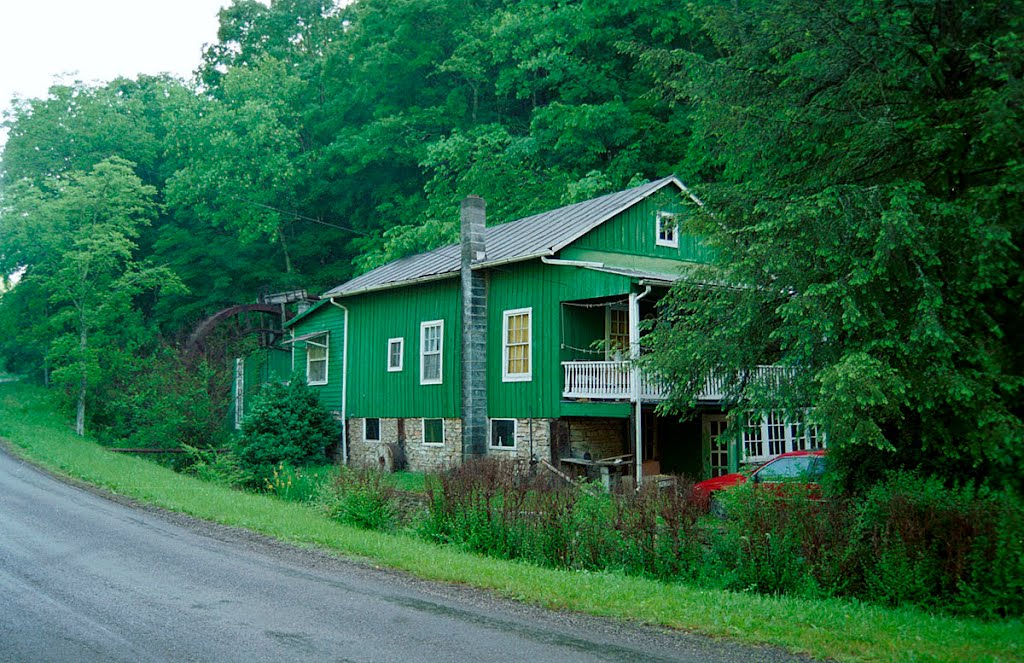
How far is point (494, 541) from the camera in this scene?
13180mm

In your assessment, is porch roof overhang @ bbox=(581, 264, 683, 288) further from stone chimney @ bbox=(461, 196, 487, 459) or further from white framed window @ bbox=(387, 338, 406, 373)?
white framed window @ bbox=(387, 338, 406, 373)

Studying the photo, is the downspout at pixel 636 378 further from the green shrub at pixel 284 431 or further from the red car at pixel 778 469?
the green shrub at pixel 284 431

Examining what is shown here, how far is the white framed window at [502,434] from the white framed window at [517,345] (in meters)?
1.18

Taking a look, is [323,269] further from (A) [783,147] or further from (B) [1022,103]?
(B) [1022,103]

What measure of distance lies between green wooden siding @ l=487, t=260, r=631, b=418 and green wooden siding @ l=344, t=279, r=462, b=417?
1.41 m

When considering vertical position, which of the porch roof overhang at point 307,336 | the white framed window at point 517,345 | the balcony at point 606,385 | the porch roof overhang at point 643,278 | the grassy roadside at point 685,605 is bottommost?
the grassy roadside at point 685,605

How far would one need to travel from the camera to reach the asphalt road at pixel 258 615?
283 inches

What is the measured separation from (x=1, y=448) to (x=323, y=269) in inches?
952

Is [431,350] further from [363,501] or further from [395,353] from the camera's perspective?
[363,501]

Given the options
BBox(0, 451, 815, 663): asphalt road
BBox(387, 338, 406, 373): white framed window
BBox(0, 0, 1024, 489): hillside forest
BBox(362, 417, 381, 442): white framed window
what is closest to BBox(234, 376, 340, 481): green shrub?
BBox(362, 417, 381, 442): white framed window

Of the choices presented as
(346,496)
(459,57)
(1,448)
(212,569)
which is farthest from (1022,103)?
(459,57)

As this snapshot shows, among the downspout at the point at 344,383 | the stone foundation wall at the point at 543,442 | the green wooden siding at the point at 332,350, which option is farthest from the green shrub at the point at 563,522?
the green wooden siding at the point at 332,350

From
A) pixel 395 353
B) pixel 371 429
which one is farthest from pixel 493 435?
pixel 371 429

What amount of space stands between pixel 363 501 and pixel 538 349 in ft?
24.8
